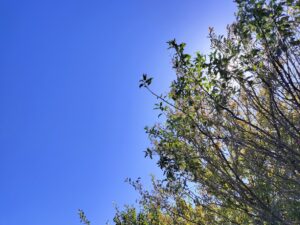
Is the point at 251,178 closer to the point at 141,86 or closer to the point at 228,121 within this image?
the point at 228,121

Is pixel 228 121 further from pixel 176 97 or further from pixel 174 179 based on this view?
pixel 174 179

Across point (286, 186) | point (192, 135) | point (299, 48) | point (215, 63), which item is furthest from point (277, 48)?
point (286, 186)

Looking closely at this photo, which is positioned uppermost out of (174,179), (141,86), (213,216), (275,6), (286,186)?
(141,86)

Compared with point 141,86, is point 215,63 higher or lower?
lower

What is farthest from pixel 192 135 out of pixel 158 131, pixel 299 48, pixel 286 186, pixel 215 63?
pixel 299 48

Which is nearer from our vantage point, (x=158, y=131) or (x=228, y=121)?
(x=228, y=121)

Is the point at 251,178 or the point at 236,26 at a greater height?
the point at 236,26

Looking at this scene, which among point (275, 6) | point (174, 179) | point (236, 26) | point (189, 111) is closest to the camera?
point (275, 6)

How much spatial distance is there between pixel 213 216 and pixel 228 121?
3.86 metres

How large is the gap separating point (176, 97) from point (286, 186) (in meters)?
3.30

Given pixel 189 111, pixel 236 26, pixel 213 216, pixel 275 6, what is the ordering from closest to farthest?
pixel 275 6, pixel 236 26, pixel 189 111, pixel 213 216

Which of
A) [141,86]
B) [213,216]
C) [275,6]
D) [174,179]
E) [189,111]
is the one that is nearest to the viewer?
[275,6]

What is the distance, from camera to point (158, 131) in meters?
8.49

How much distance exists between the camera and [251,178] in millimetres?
8625
